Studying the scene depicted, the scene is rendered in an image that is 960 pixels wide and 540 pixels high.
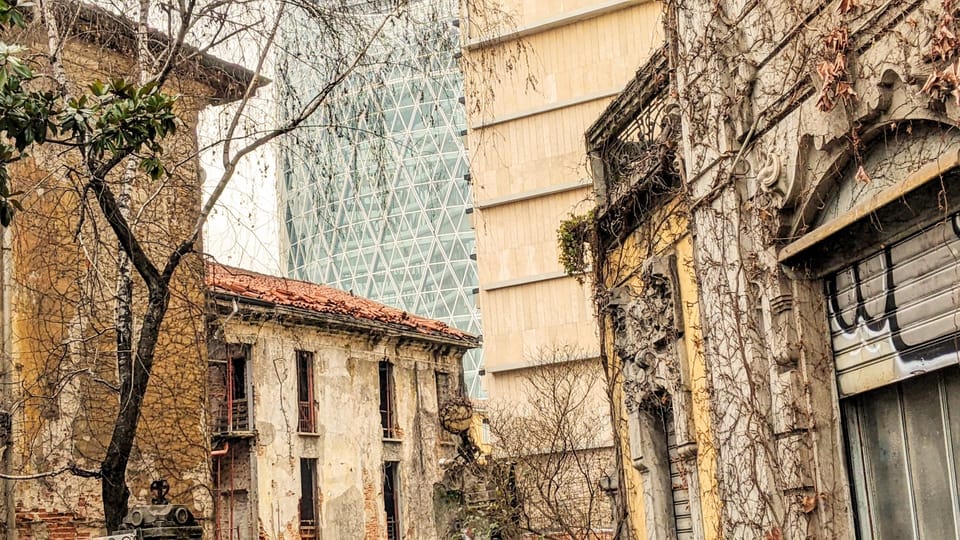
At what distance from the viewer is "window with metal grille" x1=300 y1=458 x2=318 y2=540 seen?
29.8 meters

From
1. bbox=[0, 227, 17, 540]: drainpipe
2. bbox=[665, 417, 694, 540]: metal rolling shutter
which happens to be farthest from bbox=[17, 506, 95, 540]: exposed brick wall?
bbox=[665, 417, 694, 540]: metal rolling shutter

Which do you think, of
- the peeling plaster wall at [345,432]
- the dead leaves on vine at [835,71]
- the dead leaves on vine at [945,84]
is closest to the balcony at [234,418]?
the peeling plaster wall at [345,432]

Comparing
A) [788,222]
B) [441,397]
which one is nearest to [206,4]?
[788,222]

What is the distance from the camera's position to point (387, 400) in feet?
111

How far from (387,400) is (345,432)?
2452 millimetres

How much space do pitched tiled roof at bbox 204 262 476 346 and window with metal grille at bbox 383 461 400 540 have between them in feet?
13.1

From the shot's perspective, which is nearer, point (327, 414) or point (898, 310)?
point (898, 310)

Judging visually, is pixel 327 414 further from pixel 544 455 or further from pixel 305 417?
pixel 544 455

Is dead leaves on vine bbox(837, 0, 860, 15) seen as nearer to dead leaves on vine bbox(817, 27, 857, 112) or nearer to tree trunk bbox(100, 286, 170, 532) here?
dead leaves on vine bbox(817, 27, 857, 112)

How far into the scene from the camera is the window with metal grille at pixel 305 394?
30.5m

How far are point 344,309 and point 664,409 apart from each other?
70.3 feet

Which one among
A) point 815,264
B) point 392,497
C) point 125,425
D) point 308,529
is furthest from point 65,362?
point 392,497

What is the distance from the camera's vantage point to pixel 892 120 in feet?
20.4

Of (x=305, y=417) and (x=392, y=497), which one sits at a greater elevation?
(x=305, y=417)
